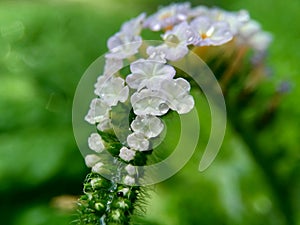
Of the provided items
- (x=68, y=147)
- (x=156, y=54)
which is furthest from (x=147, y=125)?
(x=68, y=147)

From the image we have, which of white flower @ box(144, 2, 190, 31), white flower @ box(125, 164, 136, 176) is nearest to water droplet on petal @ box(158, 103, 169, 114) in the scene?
white flower @ box(125, 164, 136, 176)

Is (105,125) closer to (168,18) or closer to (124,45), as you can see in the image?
(124,45)

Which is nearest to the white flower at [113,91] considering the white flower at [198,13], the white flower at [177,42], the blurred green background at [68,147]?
the white flower at [177,42]

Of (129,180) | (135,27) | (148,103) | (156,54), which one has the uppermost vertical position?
(135,27)

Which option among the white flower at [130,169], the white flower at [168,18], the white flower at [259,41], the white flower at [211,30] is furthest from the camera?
the white flower at [259,41]

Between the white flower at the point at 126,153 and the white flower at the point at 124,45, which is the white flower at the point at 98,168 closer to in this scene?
the white flower at the point at 126,153

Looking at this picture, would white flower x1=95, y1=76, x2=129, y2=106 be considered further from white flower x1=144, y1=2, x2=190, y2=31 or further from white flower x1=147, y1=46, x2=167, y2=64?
white flower x1=144, y1=2, x2=190, y2=31

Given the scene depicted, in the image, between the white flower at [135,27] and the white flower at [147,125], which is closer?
the white flower at [147,125]
